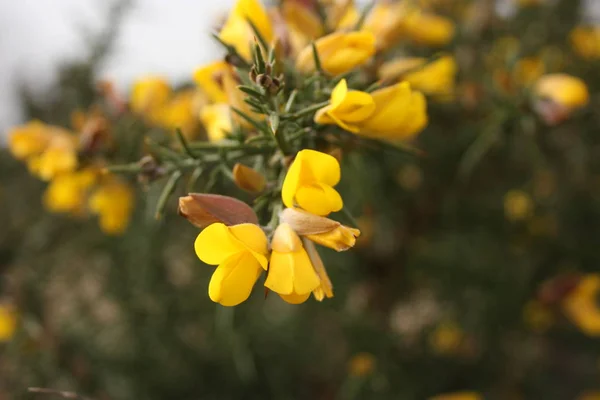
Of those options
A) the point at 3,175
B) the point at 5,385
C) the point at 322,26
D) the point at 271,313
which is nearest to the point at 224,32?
the point at 322,26

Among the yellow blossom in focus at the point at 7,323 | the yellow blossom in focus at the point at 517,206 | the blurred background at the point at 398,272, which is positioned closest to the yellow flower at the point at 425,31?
the blurred background at the point at 398,272

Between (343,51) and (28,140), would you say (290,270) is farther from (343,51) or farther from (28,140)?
(28,140)

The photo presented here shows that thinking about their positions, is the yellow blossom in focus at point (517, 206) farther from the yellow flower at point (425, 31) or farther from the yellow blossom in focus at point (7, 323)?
the yellow blossom in focus at point (7, 323)

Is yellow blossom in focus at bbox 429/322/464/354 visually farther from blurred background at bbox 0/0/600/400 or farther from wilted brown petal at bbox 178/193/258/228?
wilted brown petal at bbox 178/193/258/228

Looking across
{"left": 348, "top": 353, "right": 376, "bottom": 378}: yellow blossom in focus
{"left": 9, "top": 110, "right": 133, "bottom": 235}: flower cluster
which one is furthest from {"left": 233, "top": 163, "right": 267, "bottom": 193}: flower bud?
{"left": 348, "top": 353, "right": 376, "bottom": 378}: yellow blossom in focus

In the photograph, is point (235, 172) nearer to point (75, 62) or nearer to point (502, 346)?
point (75, 62)
